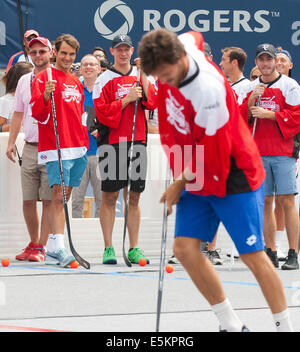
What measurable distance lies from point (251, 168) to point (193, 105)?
49 centimetres

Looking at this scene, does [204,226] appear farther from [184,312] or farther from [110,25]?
[110,25]

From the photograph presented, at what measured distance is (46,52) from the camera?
316 inches

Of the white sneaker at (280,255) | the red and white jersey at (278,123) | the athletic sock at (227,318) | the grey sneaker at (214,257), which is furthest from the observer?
the white sneaker at (280,255)

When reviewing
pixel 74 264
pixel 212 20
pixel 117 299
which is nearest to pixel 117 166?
pixel 74 264

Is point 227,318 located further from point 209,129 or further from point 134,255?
point 134,255

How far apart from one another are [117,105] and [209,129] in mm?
3752

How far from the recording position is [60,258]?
25.2ft

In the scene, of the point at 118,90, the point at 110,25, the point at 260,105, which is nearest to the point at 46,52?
the point at 118,90

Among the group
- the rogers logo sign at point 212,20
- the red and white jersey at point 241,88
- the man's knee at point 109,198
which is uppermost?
the rogers logo sign at point 212,20

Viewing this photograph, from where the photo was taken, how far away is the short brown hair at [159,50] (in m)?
3.97

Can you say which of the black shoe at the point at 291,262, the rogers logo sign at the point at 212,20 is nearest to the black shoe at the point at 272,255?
the black shoe at the point at 291,262

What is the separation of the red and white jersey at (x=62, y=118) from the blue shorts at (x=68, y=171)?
0.06 m

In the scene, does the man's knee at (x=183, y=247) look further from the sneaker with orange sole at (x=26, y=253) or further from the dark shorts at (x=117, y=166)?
the sneaker with orange sole at (x=26, y=253)

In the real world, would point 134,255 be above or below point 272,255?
below
